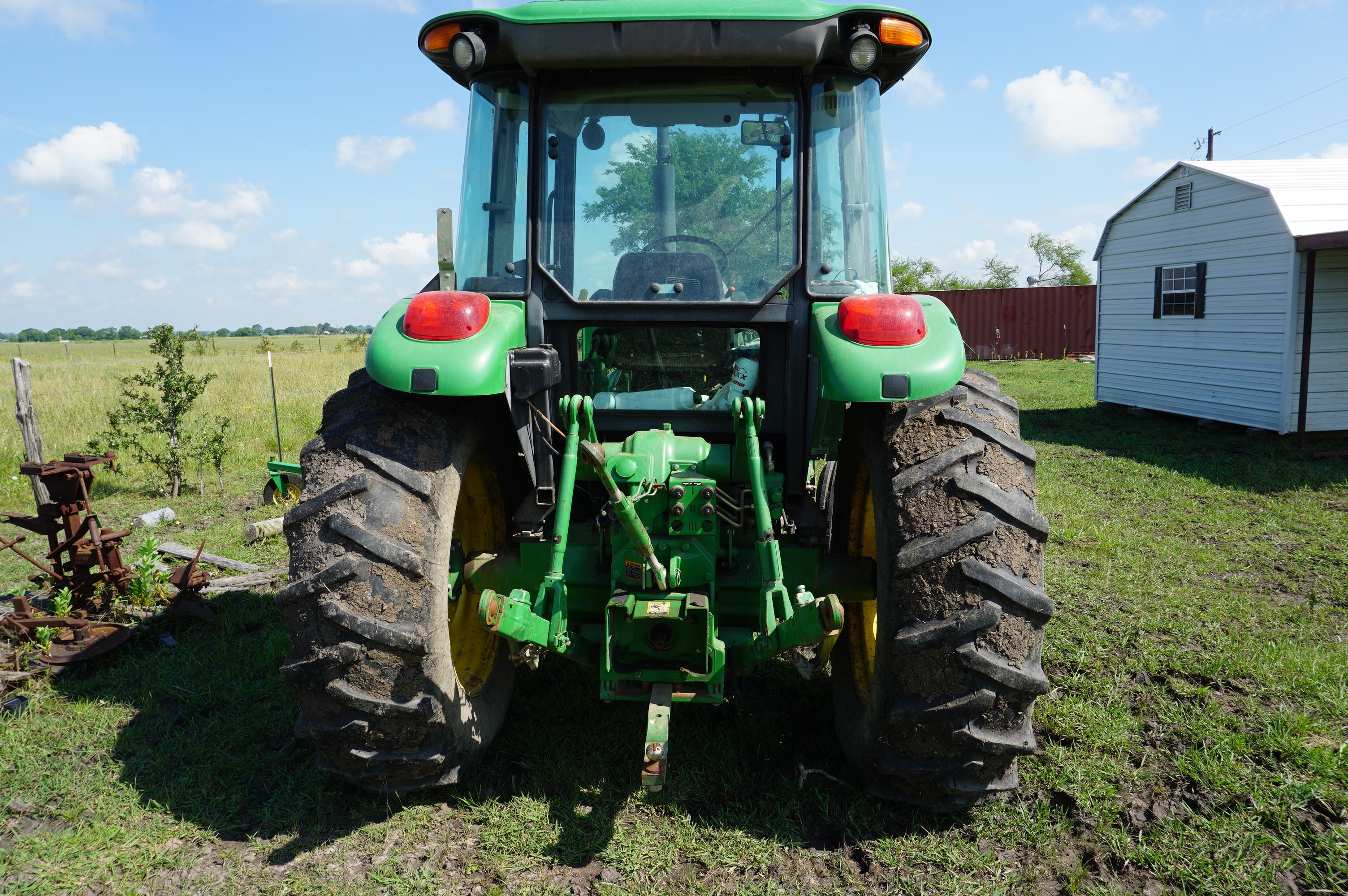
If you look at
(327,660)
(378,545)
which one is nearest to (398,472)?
(378,545)

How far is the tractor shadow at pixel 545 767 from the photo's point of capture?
9.27 feet

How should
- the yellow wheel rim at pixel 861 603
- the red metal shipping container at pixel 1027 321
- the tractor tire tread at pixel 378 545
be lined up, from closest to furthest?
1. the tractor tire tread at pixel 378 545
2. the yellow wheel rim at pixel 861 603
3. the red metal shipping container at pixel 1027 321

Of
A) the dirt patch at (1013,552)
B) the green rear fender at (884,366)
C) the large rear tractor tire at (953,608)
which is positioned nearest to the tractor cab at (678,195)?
the green rear fender at (884,366)

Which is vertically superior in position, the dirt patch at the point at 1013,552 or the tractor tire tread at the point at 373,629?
the dirt patch at the point at 1013,552

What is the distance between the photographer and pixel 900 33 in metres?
2.91

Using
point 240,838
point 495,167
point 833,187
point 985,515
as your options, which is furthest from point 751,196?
point 240,838

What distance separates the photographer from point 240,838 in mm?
2809

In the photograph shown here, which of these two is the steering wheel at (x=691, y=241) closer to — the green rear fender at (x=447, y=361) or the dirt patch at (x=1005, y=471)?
the green rear fender at (x=447, y=361)

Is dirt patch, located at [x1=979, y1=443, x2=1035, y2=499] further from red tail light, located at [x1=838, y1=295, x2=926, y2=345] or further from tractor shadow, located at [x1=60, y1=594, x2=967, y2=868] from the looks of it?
tractor shadow, located at [x1=60, y1=594, x2=967, y2=868]

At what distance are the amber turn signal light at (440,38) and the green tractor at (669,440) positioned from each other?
0.01 meters

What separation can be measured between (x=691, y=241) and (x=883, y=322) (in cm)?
82

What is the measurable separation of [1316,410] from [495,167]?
34.5 ft

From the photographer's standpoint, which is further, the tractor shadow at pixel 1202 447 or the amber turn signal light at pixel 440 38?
the tractor shadow at pixel 1202 447

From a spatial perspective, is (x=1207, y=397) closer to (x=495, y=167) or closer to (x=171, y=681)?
(x=495, y=167)
